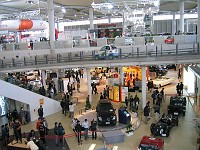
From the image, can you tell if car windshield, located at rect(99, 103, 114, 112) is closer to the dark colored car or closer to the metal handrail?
the dark colored car

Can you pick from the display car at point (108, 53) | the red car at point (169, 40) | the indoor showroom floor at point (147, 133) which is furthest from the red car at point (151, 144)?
the red car at point (169, 40)

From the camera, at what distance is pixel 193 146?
14.4m

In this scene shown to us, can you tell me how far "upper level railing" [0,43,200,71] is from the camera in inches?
846

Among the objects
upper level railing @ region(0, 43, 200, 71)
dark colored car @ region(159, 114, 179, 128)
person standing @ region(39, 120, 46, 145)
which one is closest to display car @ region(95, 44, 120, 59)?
upper level railing @ region(0, 43, 200, 71)

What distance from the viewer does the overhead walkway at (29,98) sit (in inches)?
710

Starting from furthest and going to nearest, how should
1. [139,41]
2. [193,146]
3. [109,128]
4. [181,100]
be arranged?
[139,41]
[181,100]
[109,128]
[193,146]

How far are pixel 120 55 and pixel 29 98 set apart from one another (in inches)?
311

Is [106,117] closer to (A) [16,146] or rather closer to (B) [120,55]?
(A) [16,146]

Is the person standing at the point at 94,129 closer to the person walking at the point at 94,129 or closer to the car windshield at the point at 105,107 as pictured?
the person walking at the point at 94,129

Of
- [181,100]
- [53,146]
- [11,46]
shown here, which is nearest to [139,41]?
[181,100]

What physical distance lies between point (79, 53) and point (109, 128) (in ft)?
25.5

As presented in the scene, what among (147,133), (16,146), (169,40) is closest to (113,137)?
(147,133)

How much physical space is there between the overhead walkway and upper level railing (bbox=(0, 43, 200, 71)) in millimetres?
3392

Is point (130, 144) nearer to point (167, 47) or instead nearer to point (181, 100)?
point (181, 100)
